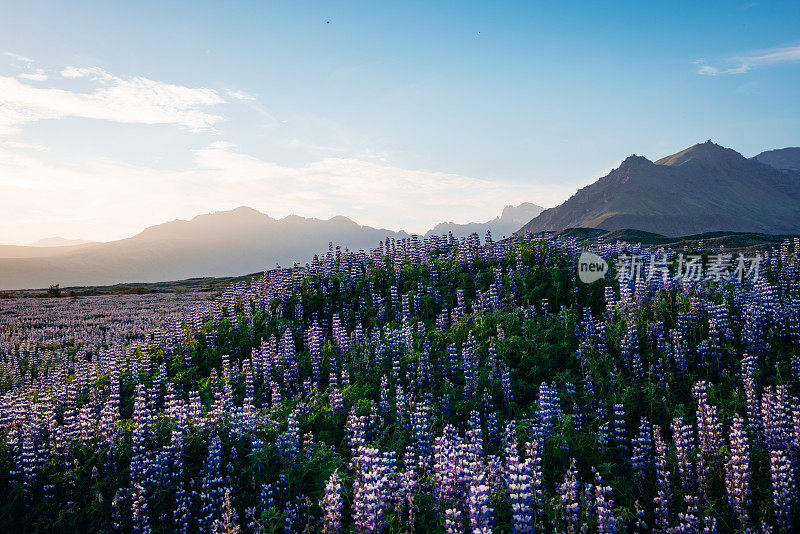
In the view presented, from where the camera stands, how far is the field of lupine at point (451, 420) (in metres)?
4.78

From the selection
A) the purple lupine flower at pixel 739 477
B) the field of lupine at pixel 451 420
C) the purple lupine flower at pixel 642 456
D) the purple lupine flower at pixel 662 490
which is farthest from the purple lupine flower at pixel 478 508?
the purple lupine flower at pixel 739 477

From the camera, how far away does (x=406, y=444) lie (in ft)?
21.0

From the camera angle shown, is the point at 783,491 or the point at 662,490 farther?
the point at 662,490

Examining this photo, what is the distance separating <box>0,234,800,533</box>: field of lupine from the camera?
15.7ft

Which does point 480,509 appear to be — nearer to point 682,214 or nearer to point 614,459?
point 614,459

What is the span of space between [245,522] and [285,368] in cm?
417

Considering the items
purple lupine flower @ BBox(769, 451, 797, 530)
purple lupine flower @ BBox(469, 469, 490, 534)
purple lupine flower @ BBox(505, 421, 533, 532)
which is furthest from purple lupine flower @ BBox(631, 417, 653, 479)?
purple lupine flower @ BBox(469, 469, 490, 534)

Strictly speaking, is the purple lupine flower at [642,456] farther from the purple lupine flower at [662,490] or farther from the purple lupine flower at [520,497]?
the purple lupine flower at [520,497]

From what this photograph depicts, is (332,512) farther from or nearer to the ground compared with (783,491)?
farther from the ground

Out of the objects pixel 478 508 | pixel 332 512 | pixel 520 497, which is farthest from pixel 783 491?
pixel 332 512

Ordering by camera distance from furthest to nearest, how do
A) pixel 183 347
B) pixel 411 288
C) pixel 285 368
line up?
pixel 411 288
pixel 183 347
pixel 285 368

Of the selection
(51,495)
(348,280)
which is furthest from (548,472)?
(348,280)

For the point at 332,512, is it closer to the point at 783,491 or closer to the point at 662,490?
the point at 662,490

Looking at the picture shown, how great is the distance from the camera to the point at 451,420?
7078mm
